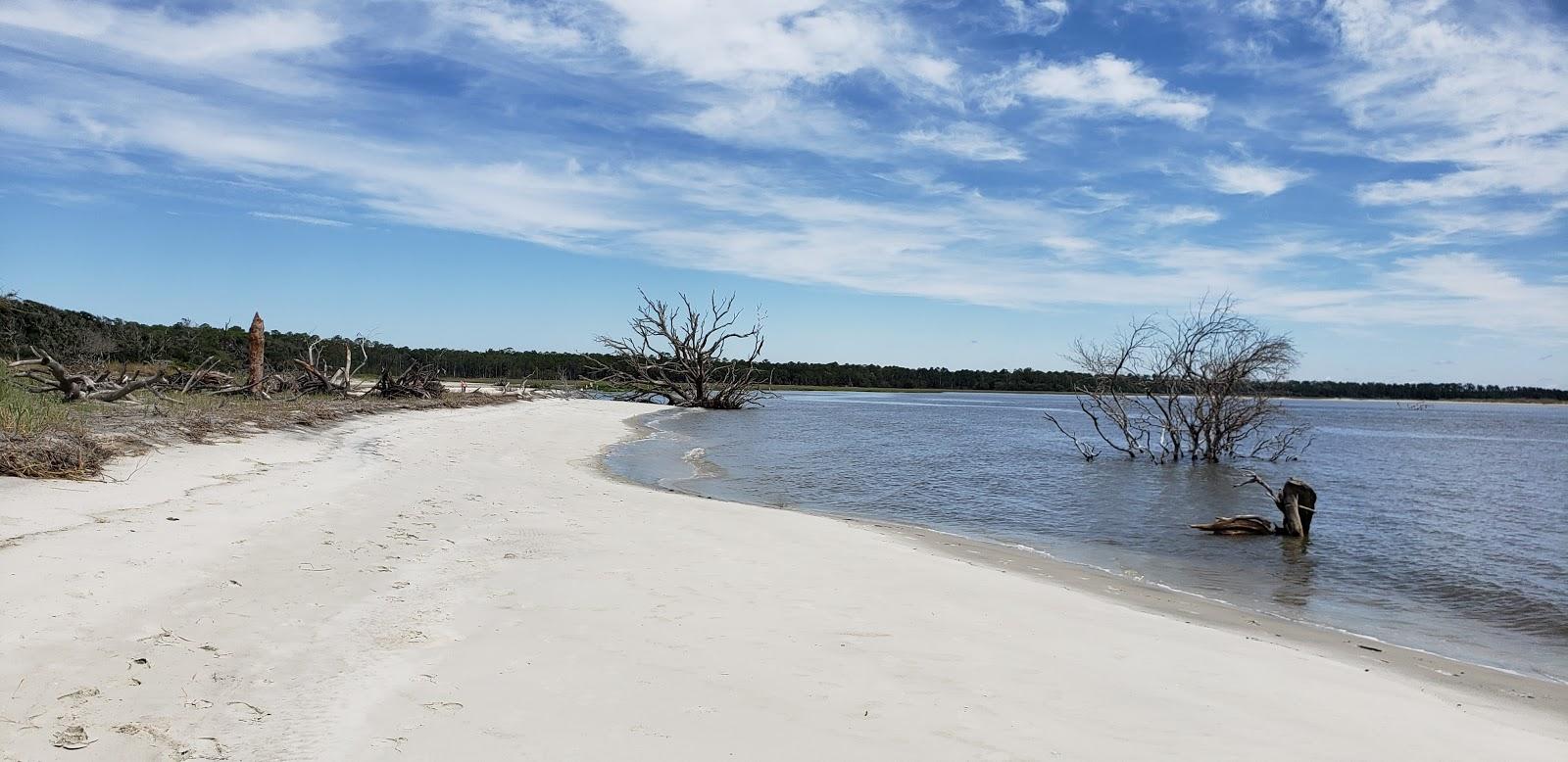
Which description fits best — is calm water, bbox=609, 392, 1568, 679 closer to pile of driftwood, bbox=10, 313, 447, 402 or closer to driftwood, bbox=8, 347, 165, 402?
driftwood, bbox=8, 347, 165, 402

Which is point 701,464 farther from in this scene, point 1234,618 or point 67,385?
point 1234,618

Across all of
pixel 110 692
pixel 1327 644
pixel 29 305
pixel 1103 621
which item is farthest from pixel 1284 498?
pixel 29 305

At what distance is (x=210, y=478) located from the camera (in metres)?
8.12

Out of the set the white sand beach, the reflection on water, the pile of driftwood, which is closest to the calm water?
the reflection on water

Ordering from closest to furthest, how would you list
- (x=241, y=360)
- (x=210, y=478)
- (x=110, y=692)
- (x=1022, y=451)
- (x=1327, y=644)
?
(x=110, y=692)
(x=1327, y=644)
(x=210, y=478)
(x=1022, y=451)
(x=241, y=360)

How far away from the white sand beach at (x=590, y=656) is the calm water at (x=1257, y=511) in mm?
2381

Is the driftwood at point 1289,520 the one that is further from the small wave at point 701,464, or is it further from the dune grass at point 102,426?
the dune grass at point 102,426

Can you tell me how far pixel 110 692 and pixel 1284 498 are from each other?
14.5 metres

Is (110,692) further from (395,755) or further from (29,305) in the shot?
(29,305)

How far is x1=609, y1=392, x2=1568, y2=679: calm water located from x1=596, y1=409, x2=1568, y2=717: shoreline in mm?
390

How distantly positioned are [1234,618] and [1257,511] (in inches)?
397

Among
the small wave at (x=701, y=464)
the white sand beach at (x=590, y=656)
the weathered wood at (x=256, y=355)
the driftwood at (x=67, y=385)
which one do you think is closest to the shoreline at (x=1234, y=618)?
the white sand beach at (x=590, y=656)

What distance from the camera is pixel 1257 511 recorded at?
1628cm

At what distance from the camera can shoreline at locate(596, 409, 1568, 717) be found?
6.16 m
